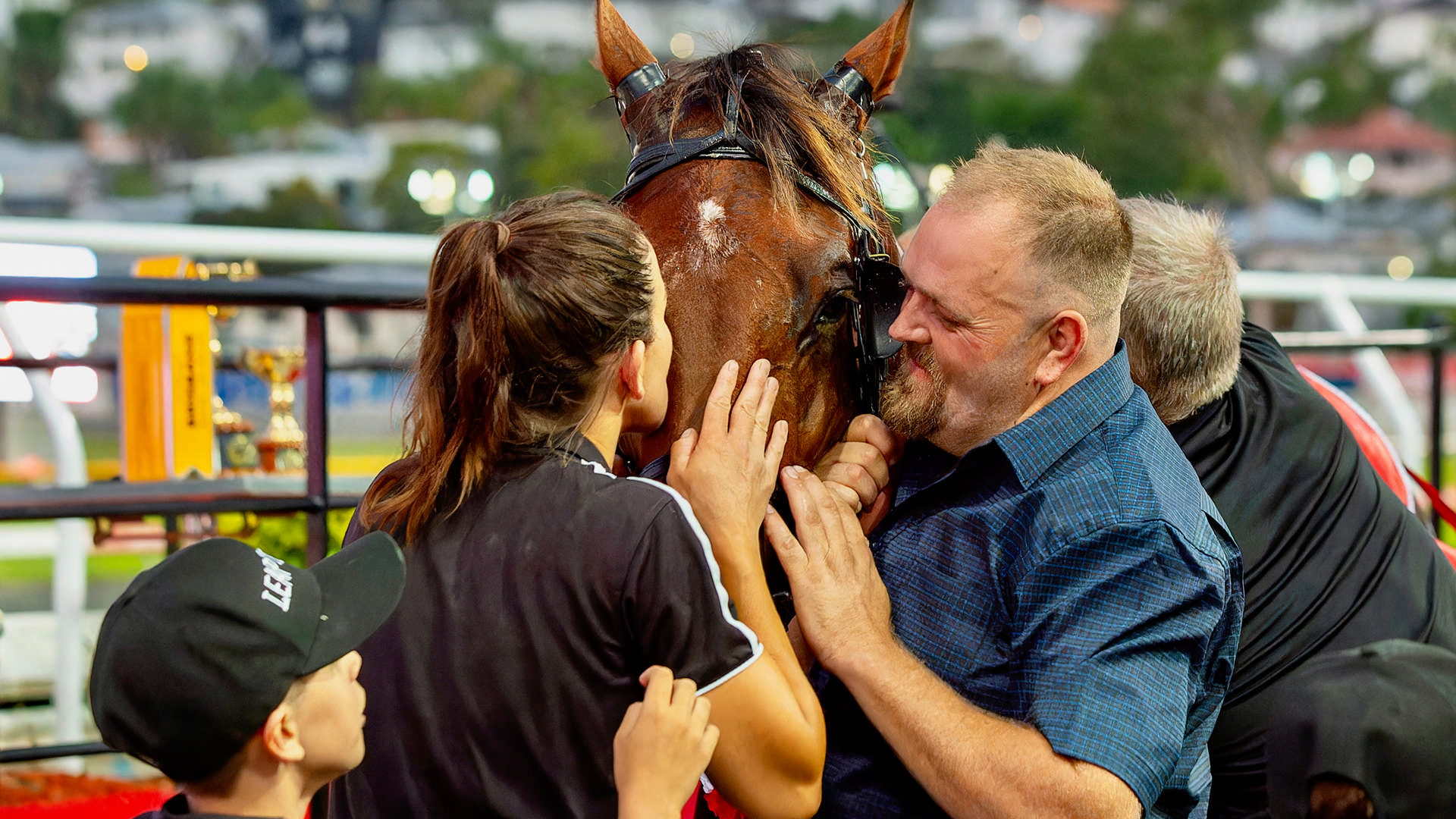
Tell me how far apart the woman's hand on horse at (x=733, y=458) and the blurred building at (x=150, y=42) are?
133 feet

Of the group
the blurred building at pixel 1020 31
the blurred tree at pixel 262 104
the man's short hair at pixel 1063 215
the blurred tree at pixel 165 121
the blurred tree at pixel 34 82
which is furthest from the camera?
the blurred building at pixel 1020 31

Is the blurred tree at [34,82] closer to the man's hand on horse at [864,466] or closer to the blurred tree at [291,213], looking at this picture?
the blurred tree at [291,213]

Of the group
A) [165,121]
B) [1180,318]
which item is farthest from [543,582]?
[165,121]

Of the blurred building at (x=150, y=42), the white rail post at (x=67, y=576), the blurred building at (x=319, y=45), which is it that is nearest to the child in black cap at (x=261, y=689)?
the white rail post at (x=67, y=576)

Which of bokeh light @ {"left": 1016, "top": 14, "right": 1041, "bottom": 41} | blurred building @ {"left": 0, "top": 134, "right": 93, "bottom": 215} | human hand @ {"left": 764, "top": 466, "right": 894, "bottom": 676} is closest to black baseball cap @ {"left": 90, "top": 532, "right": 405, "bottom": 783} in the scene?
human hand @ {"left": 764, "top": 466, "right": 894, "bottom": 676}

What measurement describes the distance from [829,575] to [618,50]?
122 cm

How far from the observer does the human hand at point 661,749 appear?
4.77 ft

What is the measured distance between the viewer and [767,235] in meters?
2.02

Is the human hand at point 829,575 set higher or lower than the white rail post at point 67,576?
higher

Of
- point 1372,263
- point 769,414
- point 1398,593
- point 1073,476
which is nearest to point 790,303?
point 769,414

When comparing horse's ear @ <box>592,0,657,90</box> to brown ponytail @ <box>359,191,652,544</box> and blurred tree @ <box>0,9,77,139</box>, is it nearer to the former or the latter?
brown ponytail @ <box>359,191,652,544</box>

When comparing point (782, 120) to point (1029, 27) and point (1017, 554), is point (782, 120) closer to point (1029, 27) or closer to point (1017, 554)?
point (1017, 554)

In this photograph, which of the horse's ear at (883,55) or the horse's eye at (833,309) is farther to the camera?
the horse's ear at (883,55)

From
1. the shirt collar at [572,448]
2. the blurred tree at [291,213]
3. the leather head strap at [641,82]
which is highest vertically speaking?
the leather head strap at [641,82]
